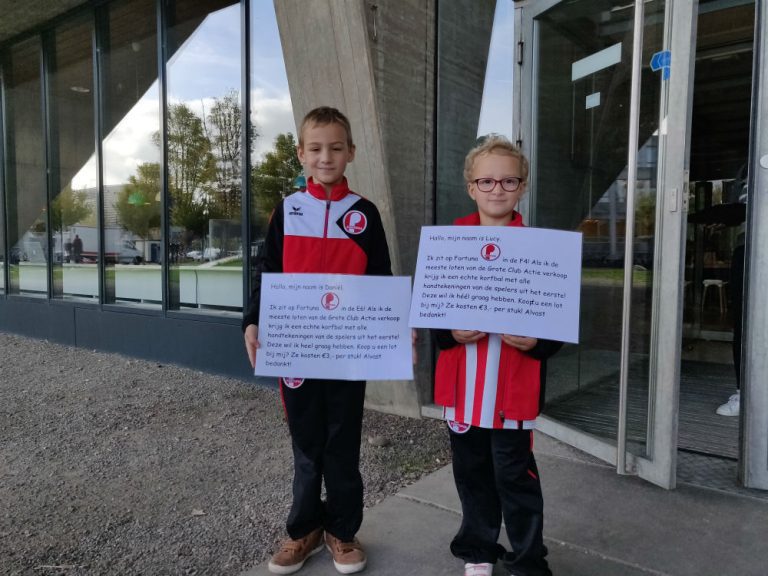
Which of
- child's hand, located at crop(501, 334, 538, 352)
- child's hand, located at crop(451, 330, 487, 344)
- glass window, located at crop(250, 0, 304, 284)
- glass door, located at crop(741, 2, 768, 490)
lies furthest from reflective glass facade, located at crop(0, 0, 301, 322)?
child's hand, located at crop(501, 334, 538, 352)

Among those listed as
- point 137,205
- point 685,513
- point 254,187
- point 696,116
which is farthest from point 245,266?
point 696,116

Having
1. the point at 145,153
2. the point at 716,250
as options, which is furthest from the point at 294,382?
the point at 716,250

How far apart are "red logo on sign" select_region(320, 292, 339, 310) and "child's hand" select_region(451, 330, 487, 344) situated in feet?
1.45

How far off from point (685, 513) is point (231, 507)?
2157 millimetres

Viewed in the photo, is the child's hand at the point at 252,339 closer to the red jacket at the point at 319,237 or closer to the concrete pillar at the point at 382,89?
the red jacket at the point at 319,237

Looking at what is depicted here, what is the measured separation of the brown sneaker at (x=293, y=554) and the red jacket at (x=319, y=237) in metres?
0.89

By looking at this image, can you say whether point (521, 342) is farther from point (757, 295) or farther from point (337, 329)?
point (757, 295)

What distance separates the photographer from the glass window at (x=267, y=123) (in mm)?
5488

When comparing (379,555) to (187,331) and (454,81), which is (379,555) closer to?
(454,81)

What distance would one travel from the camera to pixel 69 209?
7688 millimetres

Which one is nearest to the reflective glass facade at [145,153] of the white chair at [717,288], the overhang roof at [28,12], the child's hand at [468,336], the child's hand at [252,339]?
the overhang roof at [28,12]

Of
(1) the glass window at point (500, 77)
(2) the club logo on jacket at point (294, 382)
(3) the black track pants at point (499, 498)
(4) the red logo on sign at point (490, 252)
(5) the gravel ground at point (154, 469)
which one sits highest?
(1) the glass window at point (500, 77)

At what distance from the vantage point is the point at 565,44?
367cm

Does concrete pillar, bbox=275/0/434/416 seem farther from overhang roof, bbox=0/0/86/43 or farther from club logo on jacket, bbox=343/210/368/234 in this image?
overhang roof, bbox=0/0/86/43
